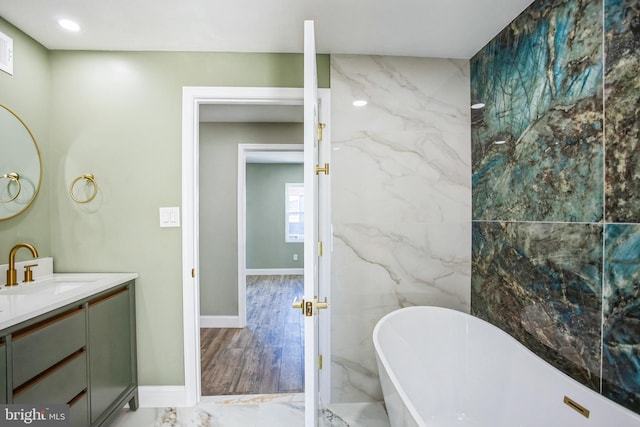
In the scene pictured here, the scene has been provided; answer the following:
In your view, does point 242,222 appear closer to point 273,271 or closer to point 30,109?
point 30,109

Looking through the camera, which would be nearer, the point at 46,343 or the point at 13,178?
the point at 46,343

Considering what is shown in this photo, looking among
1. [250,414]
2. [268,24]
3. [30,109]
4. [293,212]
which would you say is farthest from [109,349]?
[293,212]

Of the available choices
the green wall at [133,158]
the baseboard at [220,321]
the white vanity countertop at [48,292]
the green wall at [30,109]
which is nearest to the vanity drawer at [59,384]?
the white vanity countertop at [48,292]

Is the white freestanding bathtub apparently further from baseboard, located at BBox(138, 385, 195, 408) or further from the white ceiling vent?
the white ceiling vent

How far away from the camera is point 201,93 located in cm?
196

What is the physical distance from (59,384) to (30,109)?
5.12 ft

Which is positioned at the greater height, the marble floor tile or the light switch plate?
the light switch plate

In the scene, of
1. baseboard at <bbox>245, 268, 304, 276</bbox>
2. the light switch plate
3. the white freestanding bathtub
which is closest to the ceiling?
the light switch plate

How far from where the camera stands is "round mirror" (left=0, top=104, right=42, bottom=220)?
5.27 feet

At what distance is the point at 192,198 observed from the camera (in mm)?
1966

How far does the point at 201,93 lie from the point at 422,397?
7.41ft

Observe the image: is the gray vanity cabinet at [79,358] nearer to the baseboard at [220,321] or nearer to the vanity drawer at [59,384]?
the vanity drawer at [59,384]

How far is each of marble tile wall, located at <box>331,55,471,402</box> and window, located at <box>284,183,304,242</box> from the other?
14.2 ft
